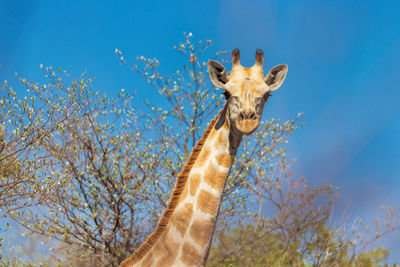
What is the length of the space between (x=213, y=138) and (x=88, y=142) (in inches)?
305

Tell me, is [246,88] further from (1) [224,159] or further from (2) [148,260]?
(2) [148,260]

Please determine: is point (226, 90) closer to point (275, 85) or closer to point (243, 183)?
point (275, 85)

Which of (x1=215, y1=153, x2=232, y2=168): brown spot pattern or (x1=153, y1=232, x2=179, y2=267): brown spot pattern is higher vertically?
(x1=215, y1=153, x2=232, y2=168): brown spot pattern

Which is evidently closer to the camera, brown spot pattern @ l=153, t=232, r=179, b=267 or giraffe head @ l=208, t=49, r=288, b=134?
brown spot pattern @ l=153, t=232, r=179, b=267

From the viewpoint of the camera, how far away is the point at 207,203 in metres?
6.53

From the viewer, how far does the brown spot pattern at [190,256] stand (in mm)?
6324

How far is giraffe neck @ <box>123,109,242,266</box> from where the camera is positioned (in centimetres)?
638

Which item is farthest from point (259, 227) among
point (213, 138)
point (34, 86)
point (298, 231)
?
point (34, 86)

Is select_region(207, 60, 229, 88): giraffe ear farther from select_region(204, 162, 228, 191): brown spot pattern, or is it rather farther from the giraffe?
select_region(204, 162, 228, 191): brown spot pattern

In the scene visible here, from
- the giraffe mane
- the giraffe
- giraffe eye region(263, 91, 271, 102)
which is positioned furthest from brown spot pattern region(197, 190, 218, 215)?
giraffe eye region(263, 91, 271, 102)

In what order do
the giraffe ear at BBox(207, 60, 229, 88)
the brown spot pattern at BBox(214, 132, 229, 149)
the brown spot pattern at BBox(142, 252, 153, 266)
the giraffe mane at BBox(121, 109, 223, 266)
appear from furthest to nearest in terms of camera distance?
the giraffe ear at BBox(207, 60, 229, 88), the brown spot pattern at BBox(214, 132, 229, 149), the giraffe mane at BBox(121, 109, 223, 266), the brown spot pattern at BBox(142, 252, 153, 266)

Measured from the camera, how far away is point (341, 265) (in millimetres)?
13211

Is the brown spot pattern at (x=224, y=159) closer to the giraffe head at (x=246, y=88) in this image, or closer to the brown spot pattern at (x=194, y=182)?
the brown spot pattern at (x=194, y=182)

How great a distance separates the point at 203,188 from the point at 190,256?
1.11m
